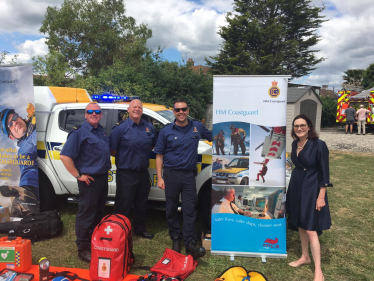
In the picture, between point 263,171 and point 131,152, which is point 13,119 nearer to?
point 131,152

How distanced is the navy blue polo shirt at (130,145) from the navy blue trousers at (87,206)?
12.0 inches

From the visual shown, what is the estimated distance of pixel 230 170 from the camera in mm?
3260

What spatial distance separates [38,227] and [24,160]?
1022 mm

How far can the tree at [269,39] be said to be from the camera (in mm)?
23906

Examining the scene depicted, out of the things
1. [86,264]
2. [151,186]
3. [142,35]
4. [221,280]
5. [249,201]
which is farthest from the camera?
[142,35]

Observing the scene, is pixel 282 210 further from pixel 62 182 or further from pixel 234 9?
pixel 234 9

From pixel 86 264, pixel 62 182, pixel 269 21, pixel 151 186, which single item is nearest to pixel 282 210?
pixel 151 186

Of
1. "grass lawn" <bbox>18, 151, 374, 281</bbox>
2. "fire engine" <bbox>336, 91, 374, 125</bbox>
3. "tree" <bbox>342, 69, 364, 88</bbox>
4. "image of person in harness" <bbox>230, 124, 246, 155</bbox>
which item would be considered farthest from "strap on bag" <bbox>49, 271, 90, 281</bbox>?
"tree" <bbox>342, 69, 364, 88</bbox>

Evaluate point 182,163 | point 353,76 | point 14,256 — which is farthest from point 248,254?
point 353,76

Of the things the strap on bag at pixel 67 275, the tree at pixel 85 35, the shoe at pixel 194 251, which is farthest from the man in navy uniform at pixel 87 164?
the tree at pixel 85 35

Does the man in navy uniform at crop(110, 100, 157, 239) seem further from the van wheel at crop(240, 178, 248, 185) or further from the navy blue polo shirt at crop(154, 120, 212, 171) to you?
the van wheel at crop(240, 178, 248, 185)

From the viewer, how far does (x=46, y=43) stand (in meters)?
24.9

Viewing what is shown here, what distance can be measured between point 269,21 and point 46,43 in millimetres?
20756

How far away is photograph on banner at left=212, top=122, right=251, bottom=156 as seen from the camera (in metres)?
3.21
